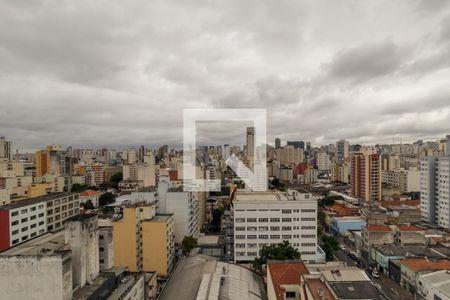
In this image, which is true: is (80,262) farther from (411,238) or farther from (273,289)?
(411,238)

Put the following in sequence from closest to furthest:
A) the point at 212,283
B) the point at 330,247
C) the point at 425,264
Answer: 1. the point at 212,283
2. the point at 425,264
3. the point at 330,247

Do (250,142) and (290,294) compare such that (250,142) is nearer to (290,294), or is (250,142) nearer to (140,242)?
(140,242)

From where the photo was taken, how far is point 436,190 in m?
9.61

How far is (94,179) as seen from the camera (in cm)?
1761

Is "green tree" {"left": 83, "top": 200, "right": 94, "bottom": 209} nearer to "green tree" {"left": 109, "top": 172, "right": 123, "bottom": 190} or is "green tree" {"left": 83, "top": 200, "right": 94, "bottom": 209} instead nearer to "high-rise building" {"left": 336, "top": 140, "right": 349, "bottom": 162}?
"green tree" {"left": 109, "top": 172, "right": 123, "bottom": 190}

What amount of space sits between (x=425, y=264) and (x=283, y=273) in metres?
2.54

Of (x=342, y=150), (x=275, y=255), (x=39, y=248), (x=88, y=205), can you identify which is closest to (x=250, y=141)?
(x=275, y=255)

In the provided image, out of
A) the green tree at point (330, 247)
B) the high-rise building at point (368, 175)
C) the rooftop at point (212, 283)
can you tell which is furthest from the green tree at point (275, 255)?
the high-rise building at point (368, 175)

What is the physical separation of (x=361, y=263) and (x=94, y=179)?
14.9 metres

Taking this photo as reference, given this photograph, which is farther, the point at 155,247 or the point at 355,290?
the point at 155,247

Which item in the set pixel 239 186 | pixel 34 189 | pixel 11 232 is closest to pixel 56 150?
pixel 34 189

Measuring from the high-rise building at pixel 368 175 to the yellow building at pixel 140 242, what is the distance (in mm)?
9554

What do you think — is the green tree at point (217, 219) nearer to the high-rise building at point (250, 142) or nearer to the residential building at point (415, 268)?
the high-rise building at point (250, 142)

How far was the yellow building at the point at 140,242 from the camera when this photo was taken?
552 centimetres
